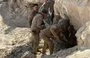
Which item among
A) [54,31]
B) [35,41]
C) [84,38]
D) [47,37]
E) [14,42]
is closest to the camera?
[84,38]

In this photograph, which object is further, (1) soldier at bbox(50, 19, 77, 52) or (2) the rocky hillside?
(1) soldier at bbox(50, 19, 77, 52)

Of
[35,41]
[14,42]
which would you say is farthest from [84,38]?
[14,42]

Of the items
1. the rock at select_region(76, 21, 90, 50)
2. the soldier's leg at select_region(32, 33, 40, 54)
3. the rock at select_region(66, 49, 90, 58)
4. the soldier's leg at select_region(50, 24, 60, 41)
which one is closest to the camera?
the rock at select_region(66, 49, 90, 58)

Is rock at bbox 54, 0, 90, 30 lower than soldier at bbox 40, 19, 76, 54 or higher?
higher

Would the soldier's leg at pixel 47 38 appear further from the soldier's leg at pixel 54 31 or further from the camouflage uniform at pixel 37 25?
the camouflage uniform at pixel 37 25

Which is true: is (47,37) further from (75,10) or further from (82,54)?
(82,54)

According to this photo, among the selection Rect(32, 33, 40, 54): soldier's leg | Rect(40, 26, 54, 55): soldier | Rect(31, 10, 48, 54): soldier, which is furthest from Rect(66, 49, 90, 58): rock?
Rect(32, 33, 40, 54): soldier's leg

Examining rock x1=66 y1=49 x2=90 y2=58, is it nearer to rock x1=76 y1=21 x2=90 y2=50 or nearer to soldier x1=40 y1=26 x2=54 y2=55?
rock x1=76 y1=21 x2=90 y2=50

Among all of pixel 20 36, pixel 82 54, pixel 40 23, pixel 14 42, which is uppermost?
pixel 40 23

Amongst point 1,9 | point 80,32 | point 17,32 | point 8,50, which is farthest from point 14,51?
point 1,9

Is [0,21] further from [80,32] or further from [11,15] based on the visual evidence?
[80,32]

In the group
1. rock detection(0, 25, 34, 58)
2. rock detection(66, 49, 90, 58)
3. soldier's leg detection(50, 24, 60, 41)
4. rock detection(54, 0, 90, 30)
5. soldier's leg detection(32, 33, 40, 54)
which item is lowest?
rock detection(0, 25, 34, 58)

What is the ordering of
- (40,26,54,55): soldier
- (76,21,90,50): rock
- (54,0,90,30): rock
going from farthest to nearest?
(40,26,54,55): soldier < (54,0,90,30): rock < (76,21,90,50): rock

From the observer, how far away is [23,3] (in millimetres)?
15531
